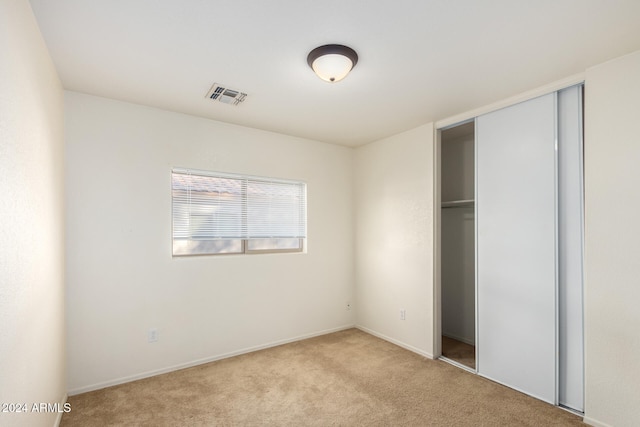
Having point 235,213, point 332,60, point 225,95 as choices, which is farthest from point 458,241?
point 225,95

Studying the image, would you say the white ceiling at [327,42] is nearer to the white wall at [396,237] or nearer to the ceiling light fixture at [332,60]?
the ceiling light fixture at [332,60]

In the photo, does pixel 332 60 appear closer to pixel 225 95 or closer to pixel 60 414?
pixel 225 95

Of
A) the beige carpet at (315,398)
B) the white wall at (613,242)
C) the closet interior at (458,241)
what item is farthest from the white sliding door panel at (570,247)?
the closet interior at (458,241)

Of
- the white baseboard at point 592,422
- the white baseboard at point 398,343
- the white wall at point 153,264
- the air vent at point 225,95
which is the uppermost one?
the air vent at point 225,95

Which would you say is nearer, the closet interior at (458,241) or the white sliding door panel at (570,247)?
the white sliding door panel at (570,247)

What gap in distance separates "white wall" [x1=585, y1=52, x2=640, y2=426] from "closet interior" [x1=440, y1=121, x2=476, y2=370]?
165cm

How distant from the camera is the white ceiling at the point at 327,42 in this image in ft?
5.72

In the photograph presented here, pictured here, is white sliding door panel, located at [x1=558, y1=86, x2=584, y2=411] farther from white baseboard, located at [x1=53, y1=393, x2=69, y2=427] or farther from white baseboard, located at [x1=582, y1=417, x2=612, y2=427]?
white baseboard, located at [x1=53, y1=393, x2=69, y2=427]

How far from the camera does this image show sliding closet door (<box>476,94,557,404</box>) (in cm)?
266

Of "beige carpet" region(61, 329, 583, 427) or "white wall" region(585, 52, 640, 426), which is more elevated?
"white wall" region(585, 52, 640, 426)

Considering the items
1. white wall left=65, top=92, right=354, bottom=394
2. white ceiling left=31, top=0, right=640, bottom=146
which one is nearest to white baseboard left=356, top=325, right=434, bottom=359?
white wall left=65, top=92, right=354, bottom=394

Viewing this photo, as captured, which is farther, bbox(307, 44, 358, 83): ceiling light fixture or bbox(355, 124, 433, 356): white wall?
bbox(355, 124, 433, 356): white wall

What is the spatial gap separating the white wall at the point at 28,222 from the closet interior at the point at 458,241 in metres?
3.87

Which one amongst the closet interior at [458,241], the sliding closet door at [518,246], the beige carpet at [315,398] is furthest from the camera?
the closet interior at [458,241]
